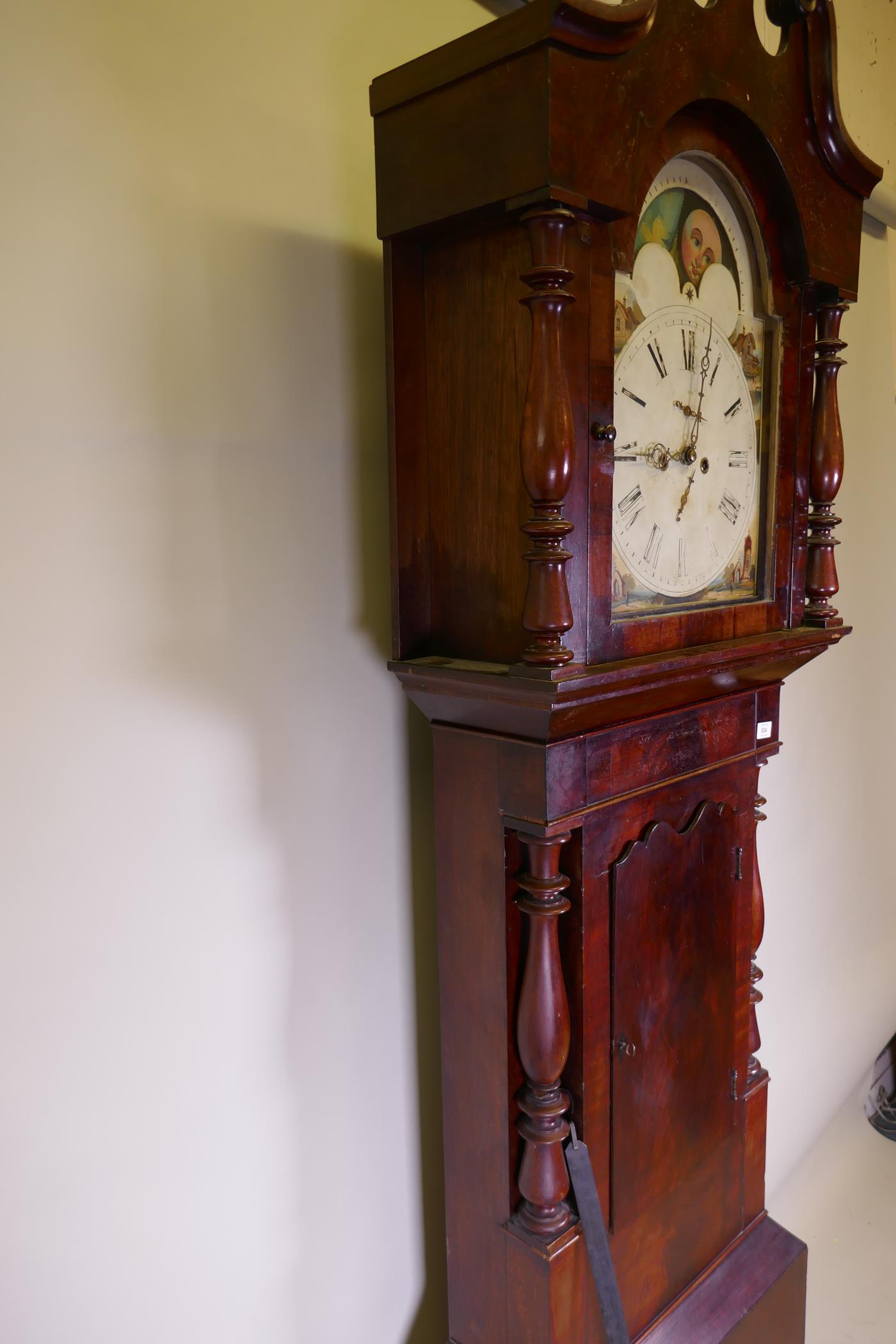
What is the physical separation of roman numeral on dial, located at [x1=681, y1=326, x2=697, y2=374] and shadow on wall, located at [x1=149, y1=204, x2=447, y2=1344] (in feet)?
1.04

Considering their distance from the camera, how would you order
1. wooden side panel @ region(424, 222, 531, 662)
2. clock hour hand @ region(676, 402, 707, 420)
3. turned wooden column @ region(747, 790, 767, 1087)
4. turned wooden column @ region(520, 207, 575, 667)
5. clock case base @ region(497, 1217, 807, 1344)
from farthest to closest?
turned wooden column @ region(747, 790, 767, 1087), clock case base @ region(497, 1217, 807, 1344), clock hour hand @ region(676, 402, 707, 420), wooden side panel @ region(424, 222, 531, 662), turned wooden column @ region(520, 207, 575, 667)

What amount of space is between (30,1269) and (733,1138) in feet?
2.78

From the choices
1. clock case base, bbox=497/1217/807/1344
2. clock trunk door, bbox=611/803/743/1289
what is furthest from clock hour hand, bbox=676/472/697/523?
clock case base, bbox=497/1217/807/1344

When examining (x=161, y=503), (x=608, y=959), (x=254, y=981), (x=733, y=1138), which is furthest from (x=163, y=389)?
(x=733, y=1138)

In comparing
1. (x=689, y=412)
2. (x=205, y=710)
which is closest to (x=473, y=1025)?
(x=205, y=710)

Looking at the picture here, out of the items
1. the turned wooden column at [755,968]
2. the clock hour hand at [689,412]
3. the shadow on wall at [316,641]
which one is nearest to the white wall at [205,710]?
the shadow on wall at [316,641]

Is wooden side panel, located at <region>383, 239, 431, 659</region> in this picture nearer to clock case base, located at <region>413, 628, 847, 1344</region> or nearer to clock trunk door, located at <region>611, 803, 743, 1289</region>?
clock case base, located at <region>413, 628, 847, 1344</region>

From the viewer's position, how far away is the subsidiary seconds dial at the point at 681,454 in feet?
2.83

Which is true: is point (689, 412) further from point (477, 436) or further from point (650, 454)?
point (477, 436)

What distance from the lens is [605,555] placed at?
2.73 feet

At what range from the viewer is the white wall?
76 centimetres

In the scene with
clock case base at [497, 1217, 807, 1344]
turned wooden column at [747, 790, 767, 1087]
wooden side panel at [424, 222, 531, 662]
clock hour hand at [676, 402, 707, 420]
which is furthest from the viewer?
turned wooden column at [747, 790, 767, 1087]

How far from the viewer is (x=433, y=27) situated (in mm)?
1020

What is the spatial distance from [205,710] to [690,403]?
1.86ft
